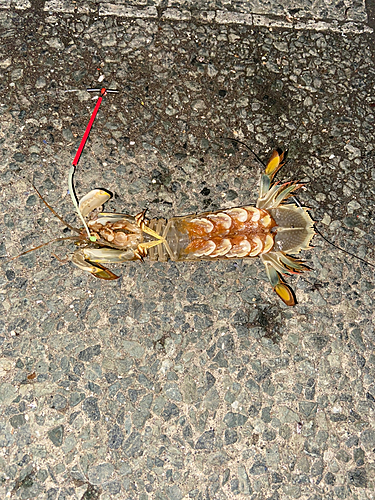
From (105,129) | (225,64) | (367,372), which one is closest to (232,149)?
(225,64)

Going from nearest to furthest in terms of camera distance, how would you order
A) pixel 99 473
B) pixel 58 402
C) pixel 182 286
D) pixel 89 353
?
pixel 99 473 < pixel 58 402 < pixel 89 353 < pixel 182 286

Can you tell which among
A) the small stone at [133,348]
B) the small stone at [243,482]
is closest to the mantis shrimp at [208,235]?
the small stone at [133,348]

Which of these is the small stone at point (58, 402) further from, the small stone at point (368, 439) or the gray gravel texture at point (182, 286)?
the small stone at point (368, 439)

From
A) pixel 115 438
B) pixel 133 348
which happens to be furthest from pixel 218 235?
pixel 115 438

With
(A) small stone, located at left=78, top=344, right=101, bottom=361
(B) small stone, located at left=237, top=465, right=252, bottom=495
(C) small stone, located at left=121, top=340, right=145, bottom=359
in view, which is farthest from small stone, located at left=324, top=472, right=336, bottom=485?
(A) small stone, located at left=78, top=344, right=101, bottom=361

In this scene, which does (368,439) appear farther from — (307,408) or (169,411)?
(169,411)
